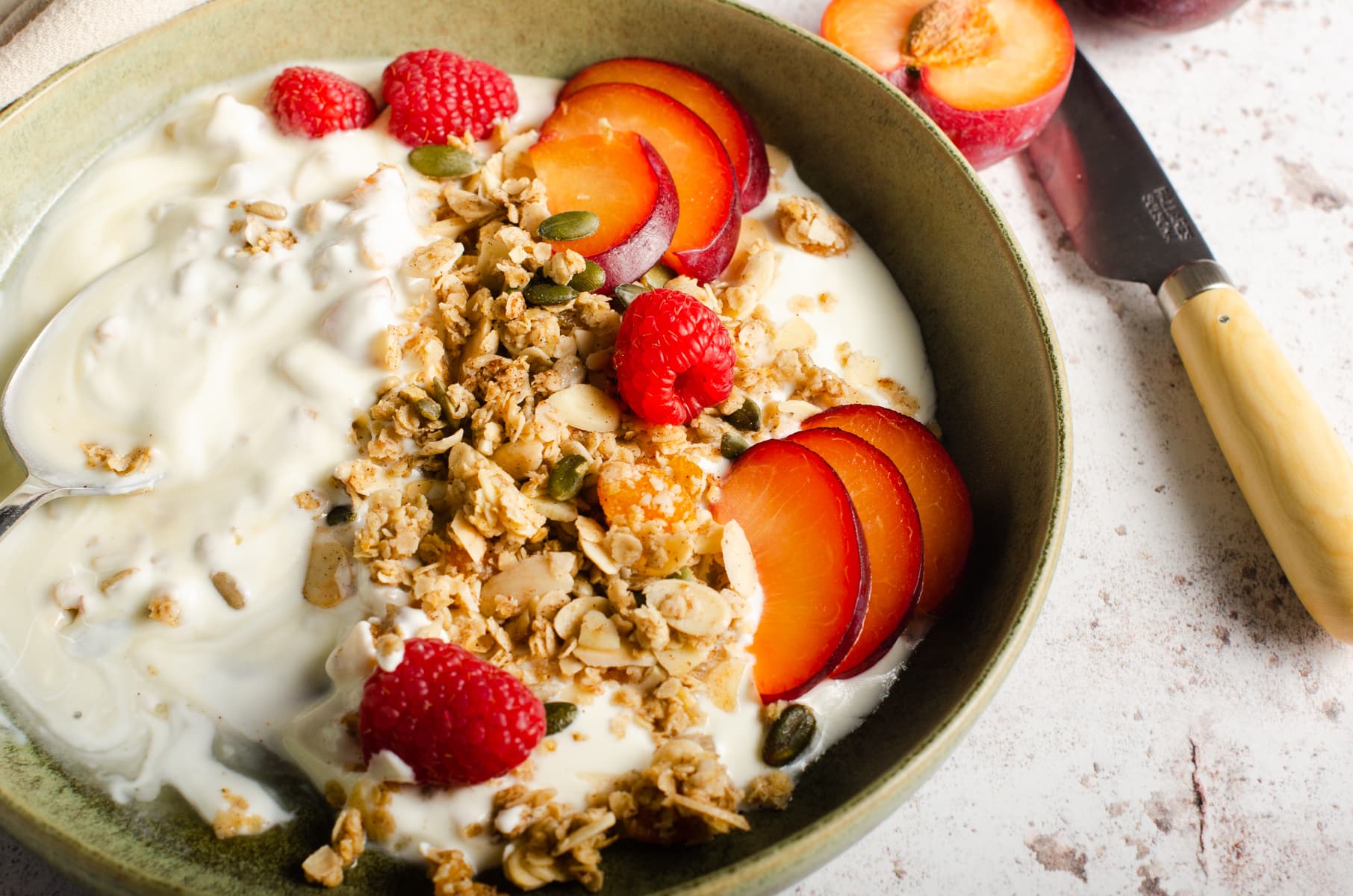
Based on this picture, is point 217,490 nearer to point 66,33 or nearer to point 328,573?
point 328,573

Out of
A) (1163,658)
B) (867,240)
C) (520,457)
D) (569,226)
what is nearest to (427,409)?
(520,457)

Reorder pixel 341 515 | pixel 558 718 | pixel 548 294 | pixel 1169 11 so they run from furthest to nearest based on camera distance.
Answer: pixel 1169 11, pixel 548 294, pixel 341 515, pixel 558 718

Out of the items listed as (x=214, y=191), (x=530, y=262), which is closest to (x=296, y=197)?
(x=214, y=191)

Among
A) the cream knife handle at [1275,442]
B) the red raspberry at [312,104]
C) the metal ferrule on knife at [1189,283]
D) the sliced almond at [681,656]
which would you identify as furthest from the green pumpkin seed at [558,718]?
the metal ferrule on knife at [1189,283]

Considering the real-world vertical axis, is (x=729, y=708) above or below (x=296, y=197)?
below

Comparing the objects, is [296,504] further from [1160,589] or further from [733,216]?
[1160,589]

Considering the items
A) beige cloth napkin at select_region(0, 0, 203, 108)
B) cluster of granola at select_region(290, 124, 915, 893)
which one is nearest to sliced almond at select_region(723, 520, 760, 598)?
cluster of granola at select_region(290, 124, 915, 893)

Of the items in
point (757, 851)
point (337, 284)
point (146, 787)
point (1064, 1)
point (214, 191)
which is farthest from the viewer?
point (1064, 1)
